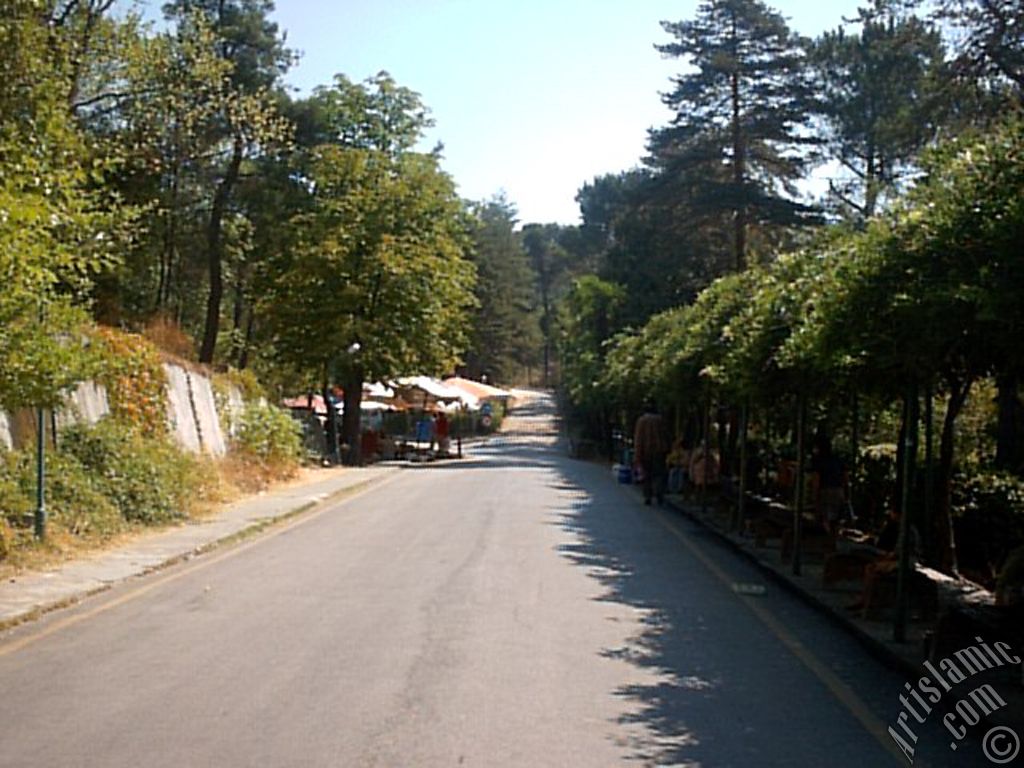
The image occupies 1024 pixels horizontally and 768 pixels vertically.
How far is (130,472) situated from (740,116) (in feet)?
97.5

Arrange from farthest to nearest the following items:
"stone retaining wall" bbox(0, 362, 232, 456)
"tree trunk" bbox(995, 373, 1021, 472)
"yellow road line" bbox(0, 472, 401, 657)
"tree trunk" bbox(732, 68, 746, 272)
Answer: "tree trunk" bbox(732, 68, 746, 272) → "tree trunk" bbox(995, 373, 1021, 472) → "stone retaining wall" bbox(0, 362, 232, 456) → "yellow road line" bbox(0, 472, 401, 657)

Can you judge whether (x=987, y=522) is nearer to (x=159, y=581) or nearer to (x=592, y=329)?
(x=159, y=581)

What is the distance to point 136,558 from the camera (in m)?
16.2

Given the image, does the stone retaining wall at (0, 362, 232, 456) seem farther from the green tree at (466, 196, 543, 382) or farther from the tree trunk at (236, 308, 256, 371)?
the green tree at (466, 196, 543, 382)

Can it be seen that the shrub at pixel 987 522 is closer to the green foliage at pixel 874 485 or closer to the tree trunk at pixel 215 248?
the green foliage at pixel 874 485

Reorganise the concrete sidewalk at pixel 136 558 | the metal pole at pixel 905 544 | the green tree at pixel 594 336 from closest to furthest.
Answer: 1. the metal pole at pixel 905 544
2. the concrete sidewalk at pixel 136 558
3. the green tree at pixel 594 336

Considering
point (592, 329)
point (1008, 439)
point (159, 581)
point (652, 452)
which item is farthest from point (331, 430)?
point (159, 581)

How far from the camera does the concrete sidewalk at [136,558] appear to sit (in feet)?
41.7

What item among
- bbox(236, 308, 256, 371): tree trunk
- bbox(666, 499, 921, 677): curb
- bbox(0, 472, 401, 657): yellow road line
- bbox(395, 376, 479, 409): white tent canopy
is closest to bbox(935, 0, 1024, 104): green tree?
bbox(666, 499, 921, 677): curb

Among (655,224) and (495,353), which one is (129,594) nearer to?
(655,224)

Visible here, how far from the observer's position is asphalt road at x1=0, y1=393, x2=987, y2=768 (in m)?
7.23

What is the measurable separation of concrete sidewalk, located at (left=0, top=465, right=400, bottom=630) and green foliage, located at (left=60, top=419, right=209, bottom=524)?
20.2 inches

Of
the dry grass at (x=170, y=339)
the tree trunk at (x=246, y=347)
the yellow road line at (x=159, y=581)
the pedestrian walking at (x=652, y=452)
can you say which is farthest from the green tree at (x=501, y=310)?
the yellow road line at (x=159, y=581)

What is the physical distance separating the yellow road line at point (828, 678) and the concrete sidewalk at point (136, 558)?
672cm
